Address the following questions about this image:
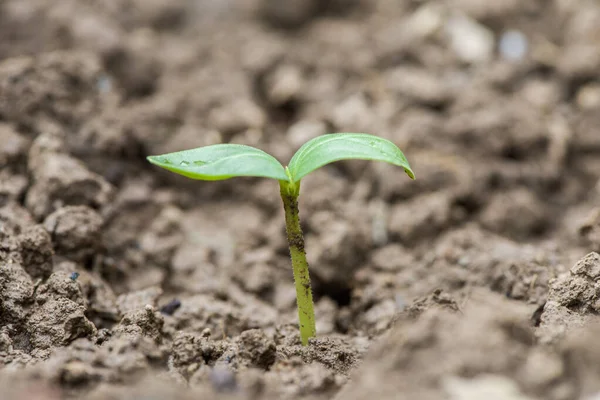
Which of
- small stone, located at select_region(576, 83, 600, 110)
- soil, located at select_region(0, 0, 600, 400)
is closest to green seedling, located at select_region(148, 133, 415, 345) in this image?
soil, located at select_region(0, 0, 600, 400)

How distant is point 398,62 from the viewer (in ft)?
11.7

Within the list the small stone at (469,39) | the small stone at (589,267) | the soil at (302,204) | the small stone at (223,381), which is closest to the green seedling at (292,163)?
the soil at (302,204)

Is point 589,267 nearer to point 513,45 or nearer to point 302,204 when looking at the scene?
point 302,204

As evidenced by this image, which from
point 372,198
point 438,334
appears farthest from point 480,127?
point 438,334

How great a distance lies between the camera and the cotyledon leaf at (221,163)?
1514 millimetres

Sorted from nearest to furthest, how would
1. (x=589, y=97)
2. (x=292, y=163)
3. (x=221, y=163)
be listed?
1. (x=221, y=163)
2. (x=292, y=163)
3. (x=589, y=97)

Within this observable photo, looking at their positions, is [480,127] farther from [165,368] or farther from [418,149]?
[165,368]

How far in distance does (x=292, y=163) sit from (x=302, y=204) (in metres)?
1.05

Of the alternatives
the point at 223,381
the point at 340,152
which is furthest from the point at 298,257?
the point at 223,381

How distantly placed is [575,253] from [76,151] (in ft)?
6.92

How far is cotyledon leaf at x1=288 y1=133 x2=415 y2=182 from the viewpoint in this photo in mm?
1548

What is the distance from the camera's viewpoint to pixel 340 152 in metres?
1.57

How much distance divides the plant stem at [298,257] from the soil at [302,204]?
9 centimetres

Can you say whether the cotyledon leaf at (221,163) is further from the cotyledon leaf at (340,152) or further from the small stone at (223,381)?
the small stone at (223,381)
